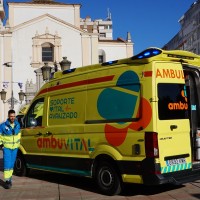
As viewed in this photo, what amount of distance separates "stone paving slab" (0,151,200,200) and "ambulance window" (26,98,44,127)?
4.84 ft

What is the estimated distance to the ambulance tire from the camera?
767 centimetres

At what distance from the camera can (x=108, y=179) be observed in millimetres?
7859

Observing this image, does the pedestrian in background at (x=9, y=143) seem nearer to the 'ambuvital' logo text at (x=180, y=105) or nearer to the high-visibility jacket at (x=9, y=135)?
the high-visibility jacket at (x=9, y=135)

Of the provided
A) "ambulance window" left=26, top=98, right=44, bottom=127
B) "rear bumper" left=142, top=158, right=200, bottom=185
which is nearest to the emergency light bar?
"rear bumper" left=142, top=158, right=200, bottom=185

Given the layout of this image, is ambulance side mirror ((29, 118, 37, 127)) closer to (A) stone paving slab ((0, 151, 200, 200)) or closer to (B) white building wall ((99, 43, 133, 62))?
(A) stone paving slab ((0, 151, 200, 200))

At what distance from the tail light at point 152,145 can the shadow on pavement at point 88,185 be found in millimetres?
1246

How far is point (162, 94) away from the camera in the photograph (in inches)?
287

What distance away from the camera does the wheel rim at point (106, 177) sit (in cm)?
779

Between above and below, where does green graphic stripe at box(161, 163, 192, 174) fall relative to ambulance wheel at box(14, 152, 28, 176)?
above

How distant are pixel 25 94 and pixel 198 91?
1358 inches

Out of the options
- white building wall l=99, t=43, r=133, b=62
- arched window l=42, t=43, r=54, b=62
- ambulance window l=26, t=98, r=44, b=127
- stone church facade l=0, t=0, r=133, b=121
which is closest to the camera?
ambulance window l=26, t=98, r=44, b=127

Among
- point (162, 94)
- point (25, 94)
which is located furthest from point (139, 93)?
point (25, 94)

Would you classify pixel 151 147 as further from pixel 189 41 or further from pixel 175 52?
pixel 189 41

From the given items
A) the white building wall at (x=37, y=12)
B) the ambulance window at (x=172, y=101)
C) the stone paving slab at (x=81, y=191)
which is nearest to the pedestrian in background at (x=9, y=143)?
the stone paving slab at (x=81, y=191)
